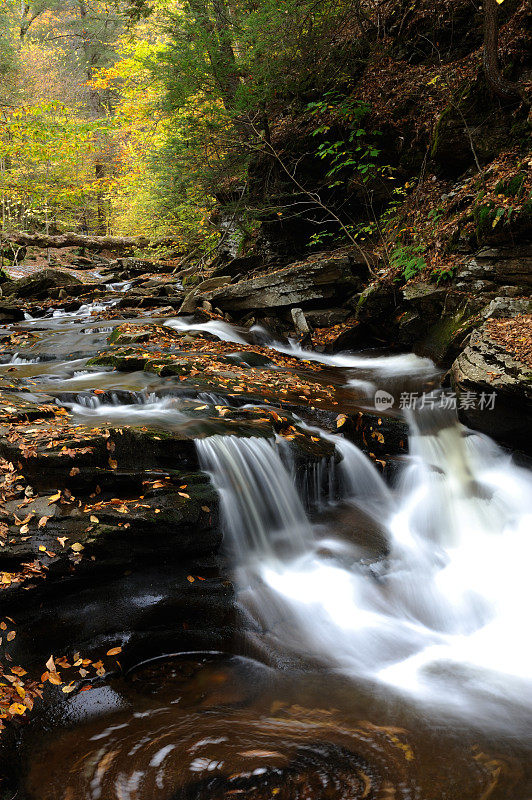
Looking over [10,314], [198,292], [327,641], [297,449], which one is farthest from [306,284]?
[327,641]

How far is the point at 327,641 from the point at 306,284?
8.11 metres

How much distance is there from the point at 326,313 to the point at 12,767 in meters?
9.30

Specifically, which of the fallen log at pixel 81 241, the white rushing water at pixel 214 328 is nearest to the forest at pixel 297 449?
the white rushing water at pixel 214 328

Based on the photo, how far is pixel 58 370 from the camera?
25.0 feet

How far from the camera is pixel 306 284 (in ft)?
34.2

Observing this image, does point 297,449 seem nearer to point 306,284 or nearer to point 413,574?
point 413,574

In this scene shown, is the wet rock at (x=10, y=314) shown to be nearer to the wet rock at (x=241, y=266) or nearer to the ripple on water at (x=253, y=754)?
the wet rock at (x=241, y=266)

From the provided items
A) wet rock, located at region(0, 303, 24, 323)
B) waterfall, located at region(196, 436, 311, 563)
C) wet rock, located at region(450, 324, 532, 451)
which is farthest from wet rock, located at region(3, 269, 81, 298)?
wet rock, located at region(450, 324, 532, 451)

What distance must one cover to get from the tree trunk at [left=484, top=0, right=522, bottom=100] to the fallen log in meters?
15.8

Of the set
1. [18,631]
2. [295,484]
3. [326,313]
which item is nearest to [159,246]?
[326,313]

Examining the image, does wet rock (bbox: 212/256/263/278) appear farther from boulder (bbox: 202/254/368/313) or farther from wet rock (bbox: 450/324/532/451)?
wet rock (bbox: 450/324/532/451)

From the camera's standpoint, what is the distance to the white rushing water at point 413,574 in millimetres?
3393

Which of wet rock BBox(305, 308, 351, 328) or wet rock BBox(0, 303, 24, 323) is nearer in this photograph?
wet rock BBox(305, 308, 351, 328)

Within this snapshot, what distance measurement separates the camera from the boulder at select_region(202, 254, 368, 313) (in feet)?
33.8
